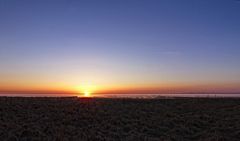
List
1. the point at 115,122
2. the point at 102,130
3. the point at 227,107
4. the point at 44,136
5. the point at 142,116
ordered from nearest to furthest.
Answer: the point at 44,136 < the point at 102,130 < the point at 115,122 < the point at 142,116 < the point at 227,107

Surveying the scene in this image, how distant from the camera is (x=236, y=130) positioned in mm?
29312

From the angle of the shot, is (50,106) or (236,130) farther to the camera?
(50,106)

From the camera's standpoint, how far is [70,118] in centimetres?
3203

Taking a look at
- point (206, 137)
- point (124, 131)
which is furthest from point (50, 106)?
point (206, 137)

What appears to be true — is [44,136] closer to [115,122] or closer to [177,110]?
[115,122]

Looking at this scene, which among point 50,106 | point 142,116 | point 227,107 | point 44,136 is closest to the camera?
point 44,136

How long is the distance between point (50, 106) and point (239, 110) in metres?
18.0

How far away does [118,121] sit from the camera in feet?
103

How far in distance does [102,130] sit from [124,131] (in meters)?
1.56

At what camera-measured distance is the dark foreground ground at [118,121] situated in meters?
26.5

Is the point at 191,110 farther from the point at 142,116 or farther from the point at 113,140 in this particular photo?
the point at 113,140

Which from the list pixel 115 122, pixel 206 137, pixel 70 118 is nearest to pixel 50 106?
pixel 70 118

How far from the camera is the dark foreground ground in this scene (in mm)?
26531

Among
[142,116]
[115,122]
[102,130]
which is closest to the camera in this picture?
[102,130]
